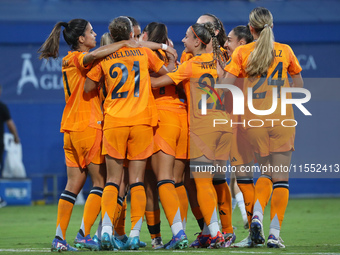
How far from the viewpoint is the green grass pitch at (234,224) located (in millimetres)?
5922

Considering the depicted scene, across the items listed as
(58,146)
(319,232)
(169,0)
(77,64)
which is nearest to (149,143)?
(77,64)

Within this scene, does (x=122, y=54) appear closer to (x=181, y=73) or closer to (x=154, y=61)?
(x=154, y=61)

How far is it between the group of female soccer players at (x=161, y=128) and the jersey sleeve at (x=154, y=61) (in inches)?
0.4

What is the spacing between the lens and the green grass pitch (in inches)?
233

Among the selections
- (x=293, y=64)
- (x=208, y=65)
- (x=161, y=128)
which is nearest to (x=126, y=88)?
(x=161, y=128)

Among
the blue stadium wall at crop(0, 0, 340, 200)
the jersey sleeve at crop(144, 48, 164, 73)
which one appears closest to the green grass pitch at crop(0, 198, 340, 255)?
the blue stadium wall at crop(0, 0, 340, 200)

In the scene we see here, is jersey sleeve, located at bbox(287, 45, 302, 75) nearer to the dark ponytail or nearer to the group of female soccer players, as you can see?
the group of female soccer players

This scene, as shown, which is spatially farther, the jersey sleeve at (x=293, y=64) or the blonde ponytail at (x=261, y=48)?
the jersey sleeve at (x=293, y=64)

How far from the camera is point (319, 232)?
788 centimetres

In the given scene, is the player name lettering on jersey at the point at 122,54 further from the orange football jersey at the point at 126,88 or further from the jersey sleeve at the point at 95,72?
the jersey sleeve at the point at 95,72

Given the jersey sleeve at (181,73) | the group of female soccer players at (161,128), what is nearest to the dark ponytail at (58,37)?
the group of female soccer players at (161,128)

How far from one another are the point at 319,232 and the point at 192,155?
2.49 metres

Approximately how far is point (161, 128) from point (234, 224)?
3360mm

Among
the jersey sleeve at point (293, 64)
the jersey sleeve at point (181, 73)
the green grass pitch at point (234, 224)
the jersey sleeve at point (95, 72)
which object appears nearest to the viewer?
the green grass pitch at point (234, 224)
